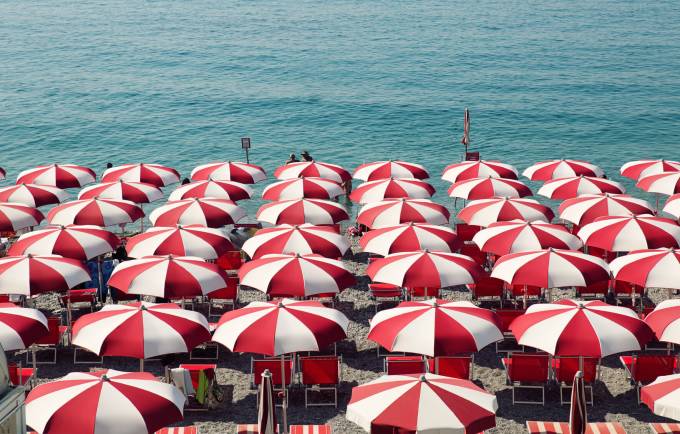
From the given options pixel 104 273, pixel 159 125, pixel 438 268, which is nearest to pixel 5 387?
pixel 438 268

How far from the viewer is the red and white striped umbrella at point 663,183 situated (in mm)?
20266

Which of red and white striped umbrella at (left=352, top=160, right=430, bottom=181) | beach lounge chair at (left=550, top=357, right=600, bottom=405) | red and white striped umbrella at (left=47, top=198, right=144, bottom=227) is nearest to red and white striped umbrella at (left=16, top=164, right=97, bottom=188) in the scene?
red and white striped umbrella at (left=47, top=198, right=144, bottom=227)

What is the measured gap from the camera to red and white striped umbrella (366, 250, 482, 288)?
46.5 feet

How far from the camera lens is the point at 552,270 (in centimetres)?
1427

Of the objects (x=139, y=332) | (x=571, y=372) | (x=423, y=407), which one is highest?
(x=139, y=332)

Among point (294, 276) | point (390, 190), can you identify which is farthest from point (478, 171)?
point (294, 276)

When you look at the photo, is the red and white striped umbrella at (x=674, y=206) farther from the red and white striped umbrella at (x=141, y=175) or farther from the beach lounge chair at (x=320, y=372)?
the red and white striped umbrella at (x=141, y=175)

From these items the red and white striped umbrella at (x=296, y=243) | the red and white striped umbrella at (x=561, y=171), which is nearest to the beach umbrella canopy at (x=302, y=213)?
the red and white striped umbrella at (x=296, y=243)

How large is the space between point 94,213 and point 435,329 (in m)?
8.86

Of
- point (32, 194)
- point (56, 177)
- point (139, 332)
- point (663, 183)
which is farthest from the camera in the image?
point (56, 177)

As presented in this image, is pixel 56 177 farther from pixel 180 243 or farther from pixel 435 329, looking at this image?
pixel 435 329

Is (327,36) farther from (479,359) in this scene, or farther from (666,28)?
(479,359)

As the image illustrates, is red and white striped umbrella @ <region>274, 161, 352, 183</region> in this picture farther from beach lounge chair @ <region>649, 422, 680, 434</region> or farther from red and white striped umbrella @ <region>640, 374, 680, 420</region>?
red and white striped umbrella @ <region>640, 374, 680, 420</region>

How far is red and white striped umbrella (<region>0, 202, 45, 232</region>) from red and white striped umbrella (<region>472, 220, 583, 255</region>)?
29.7 ft
